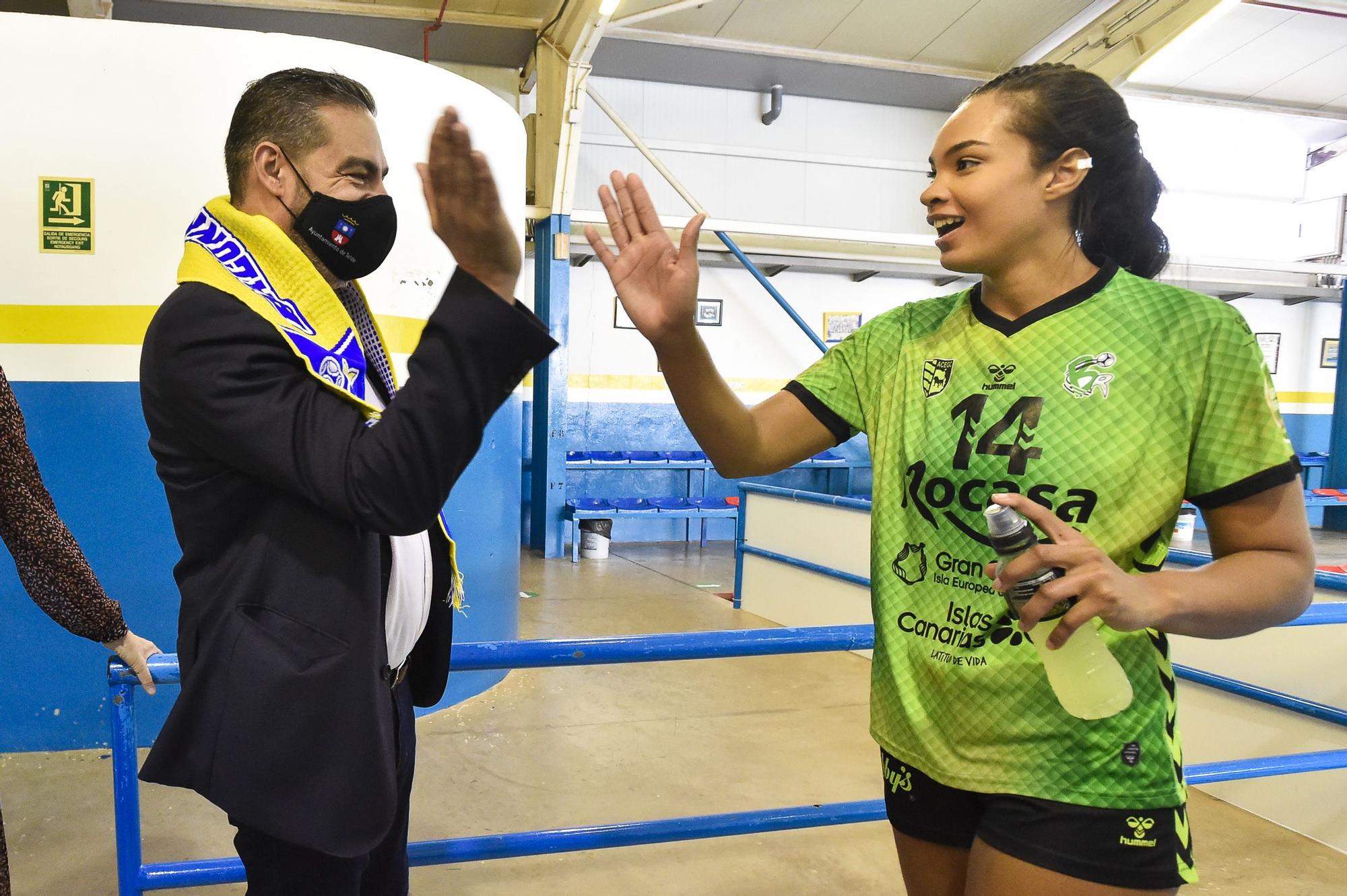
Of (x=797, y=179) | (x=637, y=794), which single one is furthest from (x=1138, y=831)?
(x=797, y=179)

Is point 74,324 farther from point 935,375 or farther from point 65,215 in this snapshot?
point 935,375

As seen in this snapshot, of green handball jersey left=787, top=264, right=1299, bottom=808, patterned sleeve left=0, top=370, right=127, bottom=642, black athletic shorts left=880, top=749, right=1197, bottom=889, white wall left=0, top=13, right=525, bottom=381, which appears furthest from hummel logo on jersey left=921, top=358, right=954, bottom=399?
white wall left=0, top=13, right=525, bottom=381

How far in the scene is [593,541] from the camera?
29.3ft

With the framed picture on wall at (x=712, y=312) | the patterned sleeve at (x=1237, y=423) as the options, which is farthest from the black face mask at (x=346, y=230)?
the framed picture on wall at (x=712, y=312)

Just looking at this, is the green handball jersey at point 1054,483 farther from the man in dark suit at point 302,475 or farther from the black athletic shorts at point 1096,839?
the man in dark suit at point 302,475

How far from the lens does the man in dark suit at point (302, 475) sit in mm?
931

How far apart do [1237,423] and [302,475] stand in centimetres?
109

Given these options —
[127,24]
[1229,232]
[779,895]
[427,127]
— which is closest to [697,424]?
[779,895]

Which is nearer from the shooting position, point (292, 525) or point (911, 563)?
point (292, 525)

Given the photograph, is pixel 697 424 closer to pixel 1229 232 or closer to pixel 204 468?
pixel 204 468

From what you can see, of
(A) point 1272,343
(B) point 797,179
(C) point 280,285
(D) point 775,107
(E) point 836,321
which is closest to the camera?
(C) point 280,285

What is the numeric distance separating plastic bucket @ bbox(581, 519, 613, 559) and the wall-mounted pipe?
479cm

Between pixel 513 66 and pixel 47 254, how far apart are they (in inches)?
239

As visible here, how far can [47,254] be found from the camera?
3.62 m
